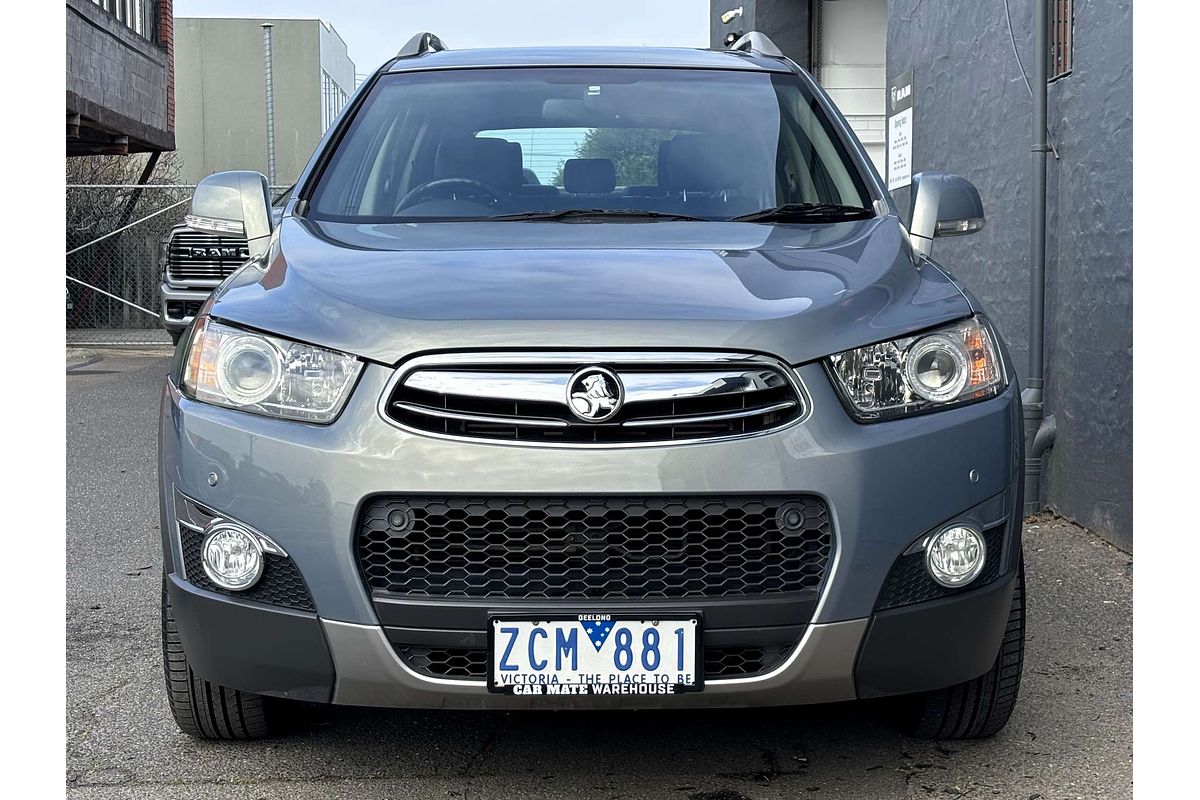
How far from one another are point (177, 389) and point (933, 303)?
1660 mm

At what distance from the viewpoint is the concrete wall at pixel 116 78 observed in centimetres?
1620

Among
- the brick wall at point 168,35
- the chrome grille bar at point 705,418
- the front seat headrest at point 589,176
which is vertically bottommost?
the chrome grille bar at point 705,418

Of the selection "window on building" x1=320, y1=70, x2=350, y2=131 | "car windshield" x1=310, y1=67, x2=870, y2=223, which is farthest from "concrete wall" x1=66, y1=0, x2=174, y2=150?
"window on building" x1=320, y1=70, x2=350, y2=131

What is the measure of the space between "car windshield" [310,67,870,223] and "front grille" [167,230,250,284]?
328 inches

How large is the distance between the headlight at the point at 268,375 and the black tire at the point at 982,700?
62.5 inches

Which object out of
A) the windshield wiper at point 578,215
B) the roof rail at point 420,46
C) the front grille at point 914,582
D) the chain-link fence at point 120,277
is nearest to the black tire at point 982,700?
the front grille at point 914,582

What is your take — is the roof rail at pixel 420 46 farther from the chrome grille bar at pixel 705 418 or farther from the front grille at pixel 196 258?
the front grille at pixel 196 258

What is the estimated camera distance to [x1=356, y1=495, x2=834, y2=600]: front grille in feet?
9.27

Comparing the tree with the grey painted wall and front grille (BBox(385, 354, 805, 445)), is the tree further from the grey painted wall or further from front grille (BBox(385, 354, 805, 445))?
the grey painted wall

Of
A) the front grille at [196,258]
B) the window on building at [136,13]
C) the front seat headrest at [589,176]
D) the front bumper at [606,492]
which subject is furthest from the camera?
the window on building at [136,13]

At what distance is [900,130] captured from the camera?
9.45 metres

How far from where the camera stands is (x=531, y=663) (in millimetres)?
2832
